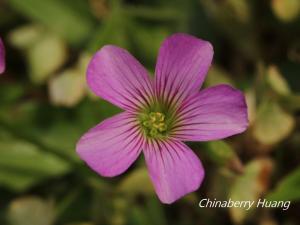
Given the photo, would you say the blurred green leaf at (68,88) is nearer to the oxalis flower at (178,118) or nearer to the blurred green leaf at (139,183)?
the blurred green leaf at (139,183)

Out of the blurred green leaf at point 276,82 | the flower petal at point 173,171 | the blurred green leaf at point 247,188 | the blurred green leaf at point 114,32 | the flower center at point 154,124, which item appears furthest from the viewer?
the blurred green leaf at point 114,32

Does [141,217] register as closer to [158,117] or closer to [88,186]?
[88,186]

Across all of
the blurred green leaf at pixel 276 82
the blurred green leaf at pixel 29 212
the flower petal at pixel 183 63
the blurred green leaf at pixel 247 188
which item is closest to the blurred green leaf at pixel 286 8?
the blurred green leaf at pixel 276 82

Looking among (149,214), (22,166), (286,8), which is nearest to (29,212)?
(22,166)

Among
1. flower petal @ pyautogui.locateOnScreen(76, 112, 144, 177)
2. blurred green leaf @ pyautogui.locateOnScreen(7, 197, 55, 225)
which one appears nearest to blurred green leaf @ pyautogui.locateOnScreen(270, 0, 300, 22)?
flower petal @ pyautogui.locateOnScreen(76, 112, 144, 177)

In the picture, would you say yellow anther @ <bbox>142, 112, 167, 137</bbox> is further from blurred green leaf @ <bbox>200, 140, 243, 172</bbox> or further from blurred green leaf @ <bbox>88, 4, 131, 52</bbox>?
blurred green leaf @ <bbox>88, 4, 131, 52</bbox>

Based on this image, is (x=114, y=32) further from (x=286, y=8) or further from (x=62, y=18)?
(x=286, y=8)
